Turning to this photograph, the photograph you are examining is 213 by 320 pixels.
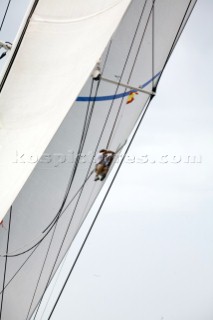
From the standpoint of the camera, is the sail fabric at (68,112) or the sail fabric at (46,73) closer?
the sail fabric at (46,73)

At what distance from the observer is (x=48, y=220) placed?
19.5 ft

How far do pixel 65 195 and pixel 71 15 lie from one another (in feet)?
7.31

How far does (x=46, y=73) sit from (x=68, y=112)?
1102 millimetres

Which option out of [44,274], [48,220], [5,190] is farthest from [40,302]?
[5,190]

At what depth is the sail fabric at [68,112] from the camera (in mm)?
4301

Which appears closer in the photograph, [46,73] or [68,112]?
[46,73]

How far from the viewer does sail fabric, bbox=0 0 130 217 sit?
4117 millimetres

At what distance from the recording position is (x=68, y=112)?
5438 millimetres

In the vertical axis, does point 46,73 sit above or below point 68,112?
above

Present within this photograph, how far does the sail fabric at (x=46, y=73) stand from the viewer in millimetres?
4117

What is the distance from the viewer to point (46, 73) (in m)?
4.37

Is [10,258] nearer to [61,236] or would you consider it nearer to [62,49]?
[61,236]

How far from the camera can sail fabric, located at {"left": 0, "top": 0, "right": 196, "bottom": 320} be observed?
169 inches

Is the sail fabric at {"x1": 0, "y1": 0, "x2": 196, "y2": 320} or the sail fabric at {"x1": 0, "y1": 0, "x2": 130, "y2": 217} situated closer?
the sail fabric at {"x1": 0, "y1": 0, "x2": 130, "y2": 217}
